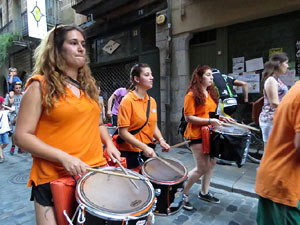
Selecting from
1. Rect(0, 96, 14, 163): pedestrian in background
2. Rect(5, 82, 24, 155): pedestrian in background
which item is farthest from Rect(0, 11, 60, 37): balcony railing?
Rect(0, 96, 14, 163): pedestrian in background

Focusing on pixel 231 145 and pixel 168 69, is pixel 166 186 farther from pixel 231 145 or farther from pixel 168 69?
pixel 168 69

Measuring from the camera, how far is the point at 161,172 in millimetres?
2209

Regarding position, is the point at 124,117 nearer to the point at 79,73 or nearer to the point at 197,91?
the point at 79,73

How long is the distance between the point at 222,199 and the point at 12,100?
573cm

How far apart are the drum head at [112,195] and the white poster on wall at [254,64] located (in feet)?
15.4

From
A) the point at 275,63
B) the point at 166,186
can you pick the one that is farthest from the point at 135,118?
the point at 275,63

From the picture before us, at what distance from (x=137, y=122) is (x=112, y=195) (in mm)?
1168

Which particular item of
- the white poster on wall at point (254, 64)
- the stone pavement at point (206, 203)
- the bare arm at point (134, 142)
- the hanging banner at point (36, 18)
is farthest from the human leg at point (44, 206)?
the hanging banner at point (36, 18)

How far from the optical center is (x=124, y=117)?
2424 millimetres

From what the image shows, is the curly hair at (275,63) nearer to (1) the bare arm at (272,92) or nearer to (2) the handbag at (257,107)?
(1) the bare arm at (272,92)

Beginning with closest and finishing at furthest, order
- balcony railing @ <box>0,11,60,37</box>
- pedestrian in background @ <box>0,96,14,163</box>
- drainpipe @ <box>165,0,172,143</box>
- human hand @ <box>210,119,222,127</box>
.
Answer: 1. human hand @ <box>210,119,222,127</box>
2. pedestrian in background @ <box>0,96,14,163</box>
3. drainpipe @ <box>165,0,172,143</box>
4. balcony railing @ <box>0,11,60,37</box>

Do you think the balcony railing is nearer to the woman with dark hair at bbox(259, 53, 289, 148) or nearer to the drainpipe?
the drainpipe

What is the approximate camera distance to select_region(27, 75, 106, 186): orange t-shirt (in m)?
1.40

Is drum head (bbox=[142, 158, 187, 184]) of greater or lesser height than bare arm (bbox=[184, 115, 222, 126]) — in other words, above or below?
below
